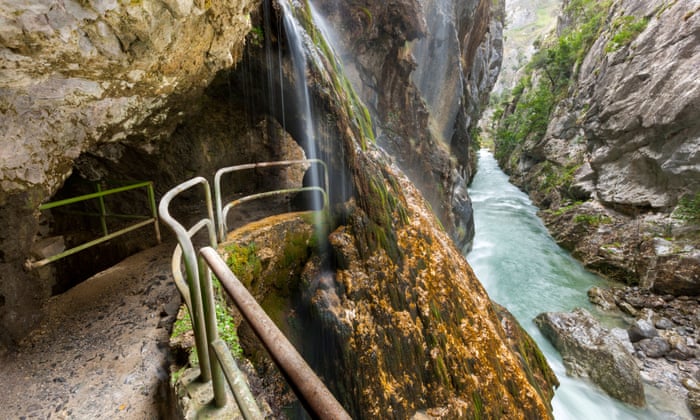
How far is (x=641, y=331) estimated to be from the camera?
826 cm

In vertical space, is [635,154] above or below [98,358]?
above

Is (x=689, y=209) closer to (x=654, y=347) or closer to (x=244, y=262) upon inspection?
(x=654, y=347)

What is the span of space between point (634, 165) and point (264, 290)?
16.6 m

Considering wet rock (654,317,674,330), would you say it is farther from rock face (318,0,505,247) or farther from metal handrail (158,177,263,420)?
metal handrail (158,177,263,420)

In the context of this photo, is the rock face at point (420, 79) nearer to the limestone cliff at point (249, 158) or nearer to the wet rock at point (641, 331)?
the limestone cliff at point (249, 158)

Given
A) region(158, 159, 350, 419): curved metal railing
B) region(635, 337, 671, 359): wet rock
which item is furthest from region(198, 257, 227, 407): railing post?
region(635, 337, 671, 359): wet rock

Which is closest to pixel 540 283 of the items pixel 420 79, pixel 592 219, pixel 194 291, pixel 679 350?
pixel 679 350

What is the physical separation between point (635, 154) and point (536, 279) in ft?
23.6

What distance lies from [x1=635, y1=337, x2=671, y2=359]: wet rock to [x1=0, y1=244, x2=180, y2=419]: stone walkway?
11.3 meters

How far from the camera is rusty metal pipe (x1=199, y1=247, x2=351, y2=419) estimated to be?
0.60 m

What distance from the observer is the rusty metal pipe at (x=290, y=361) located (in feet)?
1.98

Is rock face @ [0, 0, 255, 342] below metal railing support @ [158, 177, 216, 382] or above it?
above

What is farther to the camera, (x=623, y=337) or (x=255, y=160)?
(x=623, y=337)

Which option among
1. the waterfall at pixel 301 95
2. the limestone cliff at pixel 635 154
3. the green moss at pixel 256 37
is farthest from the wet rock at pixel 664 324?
the green moss at pixel 256 37
